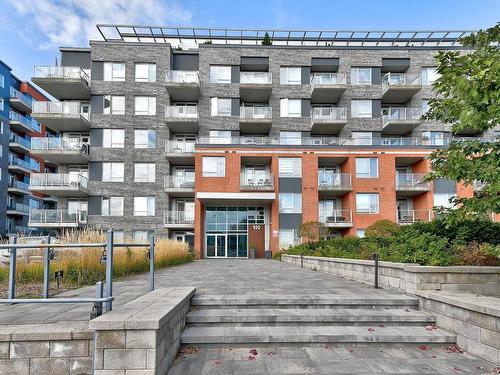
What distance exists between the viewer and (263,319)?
18.6 ft

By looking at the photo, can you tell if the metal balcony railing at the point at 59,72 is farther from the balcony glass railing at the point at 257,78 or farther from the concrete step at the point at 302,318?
the concrete step at the point at 302,318

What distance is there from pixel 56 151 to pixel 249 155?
16450 millimetres

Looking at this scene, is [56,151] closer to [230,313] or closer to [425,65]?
[230,313]

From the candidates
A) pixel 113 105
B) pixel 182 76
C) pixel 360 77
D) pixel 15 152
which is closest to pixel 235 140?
pixel 182 76

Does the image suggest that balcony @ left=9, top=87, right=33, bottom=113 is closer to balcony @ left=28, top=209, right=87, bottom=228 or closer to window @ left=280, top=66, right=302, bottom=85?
balcony @ left=28, top=209, right=87, bottom=228

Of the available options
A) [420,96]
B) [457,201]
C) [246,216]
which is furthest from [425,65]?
[457,201]

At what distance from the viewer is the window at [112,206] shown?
99.5 ft

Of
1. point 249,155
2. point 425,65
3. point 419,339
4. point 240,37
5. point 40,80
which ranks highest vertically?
point 240,37

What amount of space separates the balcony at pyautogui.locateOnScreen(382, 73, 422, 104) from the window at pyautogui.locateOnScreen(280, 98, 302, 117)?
831 cm

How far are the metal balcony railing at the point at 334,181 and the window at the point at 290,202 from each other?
2.15 metres

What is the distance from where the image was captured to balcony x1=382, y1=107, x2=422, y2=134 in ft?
104

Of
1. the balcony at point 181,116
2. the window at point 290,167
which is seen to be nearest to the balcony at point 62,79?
the balcony at point 181,116

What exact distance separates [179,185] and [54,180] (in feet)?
33.7

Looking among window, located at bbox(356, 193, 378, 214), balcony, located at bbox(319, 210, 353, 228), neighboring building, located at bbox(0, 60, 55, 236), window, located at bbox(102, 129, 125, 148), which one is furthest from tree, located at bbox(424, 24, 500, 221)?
neighboring building, located at bbox(0, 60, 55, 236)
